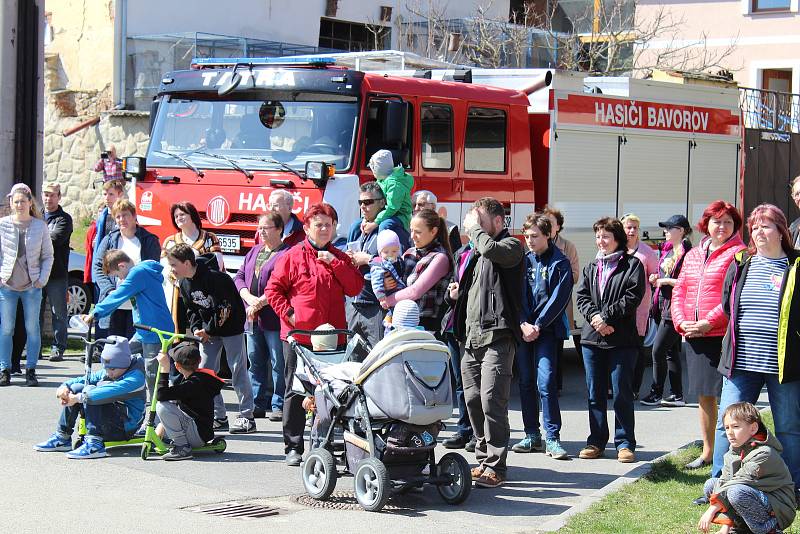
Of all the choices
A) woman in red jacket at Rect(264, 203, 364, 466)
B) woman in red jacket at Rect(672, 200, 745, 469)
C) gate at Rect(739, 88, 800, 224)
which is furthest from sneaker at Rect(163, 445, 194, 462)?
gate at Rect(739, 88, 800, 224)

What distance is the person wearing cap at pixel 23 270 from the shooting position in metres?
12.0

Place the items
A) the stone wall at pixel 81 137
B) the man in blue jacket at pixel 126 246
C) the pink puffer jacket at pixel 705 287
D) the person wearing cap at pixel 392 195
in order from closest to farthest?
1. the pink puffer jacket at pixel 705 287
2. the person wearing cap at pixel 392 195
3. the man in blue jacket at pixel 126 246
4. the stone wall at pixel 81 137

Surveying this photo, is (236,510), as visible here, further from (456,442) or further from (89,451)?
(456,442)

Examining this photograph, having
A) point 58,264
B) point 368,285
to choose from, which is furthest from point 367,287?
point 58,264

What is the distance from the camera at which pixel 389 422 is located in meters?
7.55

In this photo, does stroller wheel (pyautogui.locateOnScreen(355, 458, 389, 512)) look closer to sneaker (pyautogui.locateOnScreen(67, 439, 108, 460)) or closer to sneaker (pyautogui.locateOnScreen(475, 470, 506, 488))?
sneaker (pyautogui.locateOnScreen(475, 470, 506, 488))

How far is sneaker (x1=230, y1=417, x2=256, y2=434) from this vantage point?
10.0 metres

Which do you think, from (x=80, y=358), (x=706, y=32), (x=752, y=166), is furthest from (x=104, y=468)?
(x=706, y=32)

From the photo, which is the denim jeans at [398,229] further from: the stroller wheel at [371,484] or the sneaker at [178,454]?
the stroller wheel at [371,484]

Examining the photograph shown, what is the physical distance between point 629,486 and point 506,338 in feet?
4.29

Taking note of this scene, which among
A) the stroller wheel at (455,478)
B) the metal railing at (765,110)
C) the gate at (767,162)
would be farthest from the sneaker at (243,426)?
the metal railing at (765,110)

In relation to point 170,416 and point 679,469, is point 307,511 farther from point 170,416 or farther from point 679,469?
point 679,469

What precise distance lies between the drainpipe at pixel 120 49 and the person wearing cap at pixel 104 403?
16429 mm

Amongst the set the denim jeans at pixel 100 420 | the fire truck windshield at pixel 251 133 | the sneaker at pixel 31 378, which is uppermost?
the fire truck windshield at pixel 251 133
